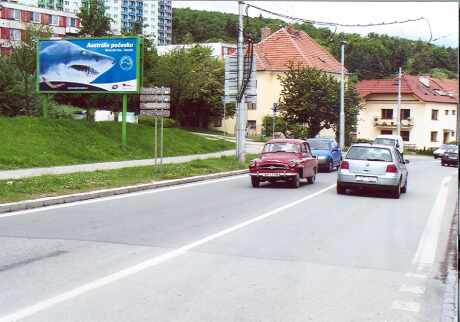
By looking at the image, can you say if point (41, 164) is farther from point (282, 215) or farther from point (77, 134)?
point (282, 215)

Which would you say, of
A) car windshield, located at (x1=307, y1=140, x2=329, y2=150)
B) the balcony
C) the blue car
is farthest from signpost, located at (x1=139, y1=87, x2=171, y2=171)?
the balcony

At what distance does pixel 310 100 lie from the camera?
157 feet

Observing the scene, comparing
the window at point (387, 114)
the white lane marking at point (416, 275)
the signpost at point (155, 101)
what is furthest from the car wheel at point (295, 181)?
the window at point (387, 114)

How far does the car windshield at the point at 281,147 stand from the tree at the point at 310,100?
87.6ft

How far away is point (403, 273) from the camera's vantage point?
25.8 ft

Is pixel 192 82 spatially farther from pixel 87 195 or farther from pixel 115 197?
pixel 87 195

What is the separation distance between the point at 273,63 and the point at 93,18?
2411cm

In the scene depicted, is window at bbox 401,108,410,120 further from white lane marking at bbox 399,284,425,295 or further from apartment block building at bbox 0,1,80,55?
white lane marking at bbox 399,284,425,295

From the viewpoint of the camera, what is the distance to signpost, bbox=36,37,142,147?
28.0m

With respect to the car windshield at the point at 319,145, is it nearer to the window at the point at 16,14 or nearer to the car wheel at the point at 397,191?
the car wheel at the point at 397,191

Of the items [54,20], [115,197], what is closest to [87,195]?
[115,197]

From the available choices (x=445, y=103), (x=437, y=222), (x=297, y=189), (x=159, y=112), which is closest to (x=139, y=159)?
(x=159, y=112)

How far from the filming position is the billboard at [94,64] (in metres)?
28.0

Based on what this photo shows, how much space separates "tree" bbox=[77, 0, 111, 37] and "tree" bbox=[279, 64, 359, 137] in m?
14.7
